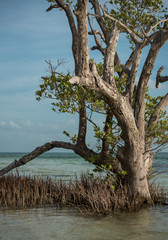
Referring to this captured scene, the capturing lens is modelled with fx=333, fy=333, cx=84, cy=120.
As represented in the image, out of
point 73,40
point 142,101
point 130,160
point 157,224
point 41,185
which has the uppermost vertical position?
point 73,40

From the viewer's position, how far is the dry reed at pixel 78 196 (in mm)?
8867

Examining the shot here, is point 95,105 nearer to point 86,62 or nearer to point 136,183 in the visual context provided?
point 86,62

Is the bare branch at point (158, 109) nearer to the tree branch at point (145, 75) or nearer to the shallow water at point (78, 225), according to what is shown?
the tree branch at point (145, 75)

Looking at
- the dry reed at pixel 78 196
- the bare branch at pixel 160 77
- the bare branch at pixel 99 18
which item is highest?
the bare branch at pixel 99 18

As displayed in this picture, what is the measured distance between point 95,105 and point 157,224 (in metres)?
3.42

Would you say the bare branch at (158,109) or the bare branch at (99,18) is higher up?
the bare branch at (99,18)

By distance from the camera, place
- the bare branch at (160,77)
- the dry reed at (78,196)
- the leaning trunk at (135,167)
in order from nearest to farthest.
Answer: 1. the dry reed at (78,196)
2. the leaning trunk at (135,167)
3. the bare branch at (160,77)

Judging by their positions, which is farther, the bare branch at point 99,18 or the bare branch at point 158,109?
the bare branch at point 99,18

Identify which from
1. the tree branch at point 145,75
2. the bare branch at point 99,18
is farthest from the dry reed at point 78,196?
the bare branch at point 99,18

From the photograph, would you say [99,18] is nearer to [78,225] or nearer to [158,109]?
[158,109]

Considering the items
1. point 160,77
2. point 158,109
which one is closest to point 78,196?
point 158,109

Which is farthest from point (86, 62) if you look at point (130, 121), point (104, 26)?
point (104, 26)

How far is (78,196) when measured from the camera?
31.9 feet

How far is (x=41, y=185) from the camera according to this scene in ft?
34.4
